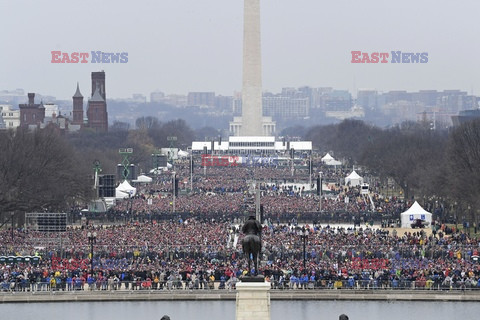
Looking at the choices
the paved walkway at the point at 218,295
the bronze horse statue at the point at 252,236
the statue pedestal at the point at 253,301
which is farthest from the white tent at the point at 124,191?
the statue pedestal at the point at 253,301

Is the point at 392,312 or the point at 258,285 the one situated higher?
the point at 258,285

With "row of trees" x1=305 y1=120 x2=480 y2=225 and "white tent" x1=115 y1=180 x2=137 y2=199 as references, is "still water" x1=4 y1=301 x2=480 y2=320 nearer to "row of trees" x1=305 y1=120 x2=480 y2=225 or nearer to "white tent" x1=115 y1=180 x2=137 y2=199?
"row of trees" x1=305 y1=120 x2=480 y2=225

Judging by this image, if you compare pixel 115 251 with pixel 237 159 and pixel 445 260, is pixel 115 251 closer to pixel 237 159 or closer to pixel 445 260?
pixel 445 260

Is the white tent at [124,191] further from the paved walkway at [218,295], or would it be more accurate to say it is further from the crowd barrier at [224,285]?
the paved walkway at [218,295]

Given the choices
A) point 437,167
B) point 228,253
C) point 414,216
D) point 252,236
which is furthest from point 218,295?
point 437,167

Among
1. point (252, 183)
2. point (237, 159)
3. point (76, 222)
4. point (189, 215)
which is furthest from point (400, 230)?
point (237, 159)

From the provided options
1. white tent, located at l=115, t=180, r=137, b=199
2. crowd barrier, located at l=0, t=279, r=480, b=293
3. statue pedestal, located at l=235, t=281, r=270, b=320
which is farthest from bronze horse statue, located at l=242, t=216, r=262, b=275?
white tent, located at l=115, t=180, r=137, b=199
